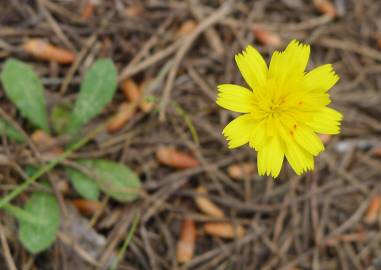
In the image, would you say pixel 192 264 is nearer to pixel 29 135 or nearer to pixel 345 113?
pixel 29 135

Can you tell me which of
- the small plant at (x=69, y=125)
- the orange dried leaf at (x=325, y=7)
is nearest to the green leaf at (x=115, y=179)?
the small plant at (x=69, y=125)

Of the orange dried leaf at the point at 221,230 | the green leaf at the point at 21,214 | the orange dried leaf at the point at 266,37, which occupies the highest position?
the orange dried leaf at the point at 266,37

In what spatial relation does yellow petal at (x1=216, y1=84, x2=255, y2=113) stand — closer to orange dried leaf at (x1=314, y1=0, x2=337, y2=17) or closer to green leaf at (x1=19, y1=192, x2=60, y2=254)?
green leaf at (x1=19, y1=192, x2=60, y2=254)

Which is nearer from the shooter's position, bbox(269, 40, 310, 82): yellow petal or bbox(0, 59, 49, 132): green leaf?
bbox(269, 40, 310, 82): yellow petal

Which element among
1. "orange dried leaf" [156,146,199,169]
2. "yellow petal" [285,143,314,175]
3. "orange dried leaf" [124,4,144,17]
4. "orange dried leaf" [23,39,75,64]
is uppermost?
"orange dried leaf" [124,4,144,17]

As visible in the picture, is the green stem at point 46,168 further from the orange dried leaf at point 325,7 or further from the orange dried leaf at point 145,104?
the orange dried leaf at point 325,7

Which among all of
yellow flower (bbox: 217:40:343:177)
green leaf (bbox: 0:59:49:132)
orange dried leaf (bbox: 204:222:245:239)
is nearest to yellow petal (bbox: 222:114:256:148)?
yellow flower (bbox: 217:40:343:177)

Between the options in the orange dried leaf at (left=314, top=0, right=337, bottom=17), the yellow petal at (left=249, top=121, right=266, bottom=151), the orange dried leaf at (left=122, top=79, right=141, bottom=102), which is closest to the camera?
the yellow petal at (left=249, top=121, right=266, bottom=151)
